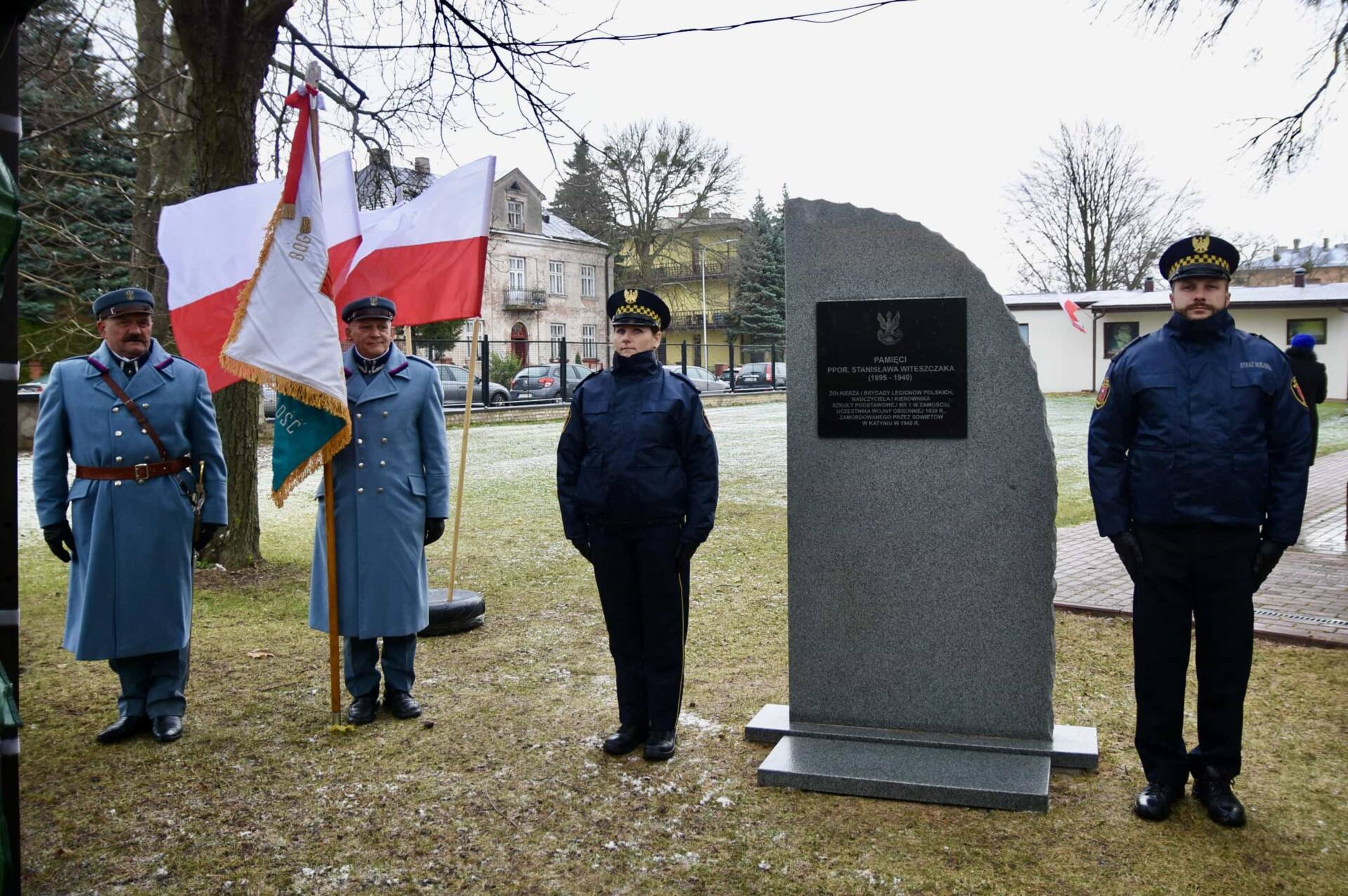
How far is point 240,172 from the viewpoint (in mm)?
8930

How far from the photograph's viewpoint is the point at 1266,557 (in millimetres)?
4047

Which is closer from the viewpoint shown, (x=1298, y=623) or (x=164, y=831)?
(x=164, y=831)

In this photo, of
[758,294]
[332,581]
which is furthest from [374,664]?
[758,294]

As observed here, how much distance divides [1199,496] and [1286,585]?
5304mm

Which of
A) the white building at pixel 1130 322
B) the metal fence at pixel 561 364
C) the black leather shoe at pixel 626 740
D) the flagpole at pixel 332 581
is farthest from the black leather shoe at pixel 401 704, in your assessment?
the white building at pixel 1130 322

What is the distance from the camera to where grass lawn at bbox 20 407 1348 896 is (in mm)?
3812

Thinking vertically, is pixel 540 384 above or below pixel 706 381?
below

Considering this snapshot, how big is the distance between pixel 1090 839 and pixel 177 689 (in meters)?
4.21

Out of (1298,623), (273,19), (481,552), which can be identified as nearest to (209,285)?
(273,19)

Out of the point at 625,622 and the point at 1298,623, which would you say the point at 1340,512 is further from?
the point at 625,622

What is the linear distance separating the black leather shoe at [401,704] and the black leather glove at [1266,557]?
3.88 metres

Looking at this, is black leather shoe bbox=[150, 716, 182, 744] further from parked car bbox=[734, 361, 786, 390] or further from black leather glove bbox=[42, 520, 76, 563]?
parked car bbox=[734, 361, 786, 390]

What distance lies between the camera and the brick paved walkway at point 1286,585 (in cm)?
705

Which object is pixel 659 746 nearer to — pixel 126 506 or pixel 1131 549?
pixel 1131 549
